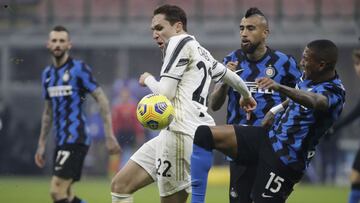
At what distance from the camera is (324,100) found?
6.23 meters

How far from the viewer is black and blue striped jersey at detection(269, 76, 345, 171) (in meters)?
6.49

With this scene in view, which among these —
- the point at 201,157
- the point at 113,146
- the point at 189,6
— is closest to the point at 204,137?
the point at 201,157

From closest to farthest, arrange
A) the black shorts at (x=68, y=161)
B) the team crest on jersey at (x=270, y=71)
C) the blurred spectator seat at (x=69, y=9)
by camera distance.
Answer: the team crest on jersey at (x=270, y=71) < the black shorts at (x=68, y=161) < the blurred spectator seat at (x=69, y=9)

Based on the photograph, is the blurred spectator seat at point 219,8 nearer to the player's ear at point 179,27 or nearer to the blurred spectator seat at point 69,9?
the blurred spectator seat at point 69,9

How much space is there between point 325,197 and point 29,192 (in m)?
5.30

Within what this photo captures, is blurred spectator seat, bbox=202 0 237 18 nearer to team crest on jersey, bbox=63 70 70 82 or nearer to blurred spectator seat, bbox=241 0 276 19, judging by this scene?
blurred spectator seat, bbox=241 0 276 19

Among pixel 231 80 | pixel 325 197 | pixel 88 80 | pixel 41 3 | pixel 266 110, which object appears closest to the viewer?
pixel 231 80

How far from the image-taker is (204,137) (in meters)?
6.37

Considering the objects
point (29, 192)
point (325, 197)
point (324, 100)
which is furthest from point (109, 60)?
point (324, 100)

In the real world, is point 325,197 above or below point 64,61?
below

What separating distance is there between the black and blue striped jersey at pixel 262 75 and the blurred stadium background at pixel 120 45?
35.5 feet

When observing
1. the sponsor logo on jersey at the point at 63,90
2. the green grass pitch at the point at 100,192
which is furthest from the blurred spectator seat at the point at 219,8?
the sponsor logo on jersey at the point at 63,90

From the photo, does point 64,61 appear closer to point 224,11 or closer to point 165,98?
point 165,98

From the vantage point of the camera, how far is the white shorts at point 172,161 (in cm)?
666
